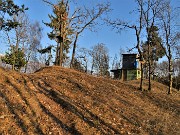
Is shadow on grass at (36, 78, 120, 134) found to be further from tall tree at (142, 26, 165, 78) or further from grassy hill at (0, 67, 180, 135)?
tall tree at (142, 26, 165, 78)

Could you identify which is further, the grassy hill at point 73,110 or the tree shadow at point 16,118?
the grassy hill at point 73,110

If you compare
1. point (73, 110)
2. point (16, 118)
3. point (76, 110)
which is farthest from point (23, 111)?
point (76, 110)

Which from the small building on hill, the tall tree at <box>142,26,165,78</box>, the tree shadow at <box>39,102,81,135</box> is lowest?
the tree shadow at <box>39,102,81,135</box>

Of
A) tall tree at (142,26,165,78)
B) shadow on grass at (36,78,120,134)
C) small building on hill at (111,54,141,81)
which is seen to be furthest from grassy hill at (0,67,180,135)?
small building on hill at (111,54,141,81)

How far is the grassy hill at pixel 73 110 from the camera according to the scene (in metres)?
9.73

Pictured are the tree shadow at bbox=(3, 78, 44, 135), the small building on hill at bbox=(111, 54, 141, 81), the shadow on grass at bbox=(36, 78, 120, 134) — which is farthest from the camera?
the small building on hill at bbox=(111, 54, 141, 81)

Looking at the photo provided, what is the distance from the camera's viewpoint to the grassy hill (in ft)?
31.9

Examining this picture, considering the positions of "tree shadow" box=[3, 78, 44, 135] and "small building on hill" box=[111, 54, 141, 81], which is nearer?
"tree shadow" box=[3, 78, 44, 135]

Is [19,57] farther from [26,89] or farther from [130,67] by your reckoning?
[130,67]

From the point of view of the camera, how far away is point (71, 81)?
54.1 feet

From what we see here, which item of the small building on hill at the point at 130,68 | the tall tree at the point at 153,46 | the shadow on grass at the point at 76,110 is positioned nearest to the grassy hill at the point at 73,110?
the shadow on grass at the point at 76,110

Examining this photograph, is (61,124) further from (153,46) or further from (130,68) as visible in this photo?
(130,68)

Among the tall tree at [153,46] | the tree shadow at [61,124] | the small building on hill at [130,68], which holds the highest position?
the tall tree at [153,46]

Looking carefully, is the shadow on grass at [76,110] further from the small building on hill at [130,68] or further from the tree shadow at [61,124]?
the small building on hill at [130,68]
